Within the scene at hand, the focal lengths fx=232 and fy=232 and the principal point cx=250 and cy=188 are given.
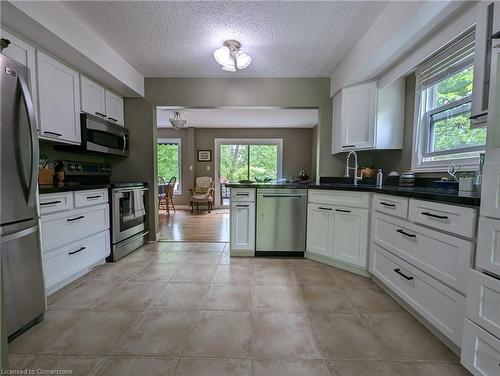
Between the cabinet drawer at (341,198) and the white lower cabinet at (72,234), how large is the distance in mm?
2258

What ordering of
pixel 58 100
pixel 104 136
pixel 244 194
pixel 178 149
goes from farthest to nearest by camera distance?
pixel 178 149 < pixel 104 136 < pixel 244 194 < pixel 58 100

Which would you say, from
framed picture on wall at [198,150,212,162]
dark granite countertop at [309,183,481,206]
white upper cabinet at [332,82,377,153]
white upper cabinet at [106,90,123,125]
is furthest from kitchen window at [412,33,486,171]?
framed picture on wall at [198,150,212,162]

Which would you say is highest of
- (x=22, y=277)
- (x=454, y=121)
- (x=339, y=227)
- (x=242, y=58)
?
(x=242, y=58)

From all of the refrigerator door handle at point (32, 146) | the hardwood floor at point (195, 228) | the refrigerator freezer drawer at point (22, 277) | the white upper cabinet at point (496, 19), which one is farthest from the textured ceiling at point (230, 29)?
the hardwood floor at point (195, 228)

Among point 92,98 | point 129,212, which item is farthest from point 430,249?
point 92,98

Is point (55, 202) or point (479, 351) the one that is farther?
point (55, 202)

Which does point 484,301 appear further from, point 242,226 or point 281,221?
point 242,226

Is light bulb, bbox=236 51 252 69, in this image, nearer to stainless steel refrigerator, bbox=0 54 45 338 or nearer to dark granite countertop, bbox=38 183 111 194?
stainless steel refrigerator, bbox=0 54 45 338

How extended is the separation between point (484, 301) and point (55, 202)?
8.95ft

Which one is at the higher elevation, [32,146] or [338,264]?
[32,146]

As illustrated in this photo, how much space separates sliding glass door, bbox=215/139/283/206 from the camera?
6.79 meters

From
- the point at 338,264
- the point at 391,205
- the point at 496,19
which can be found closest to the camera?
the point at 496,19

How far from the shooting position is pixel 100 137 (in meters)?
2.74

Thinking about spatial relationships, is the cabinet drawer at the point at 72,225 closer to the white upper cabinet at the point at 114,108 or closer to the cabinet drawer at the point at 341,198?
the white upper cabinet at the point at 114,108
